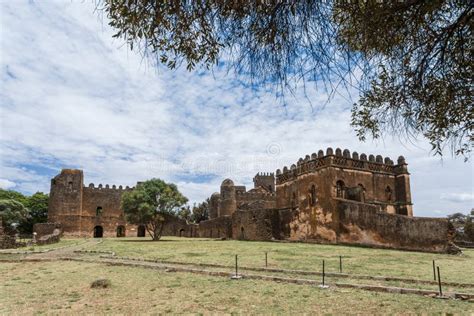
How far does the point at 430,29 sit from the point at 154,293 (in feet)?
23.6

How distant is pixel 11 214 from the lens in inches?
1603

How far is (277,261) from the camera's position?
13.5 meters

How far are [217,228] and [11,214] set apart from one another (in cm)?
2309

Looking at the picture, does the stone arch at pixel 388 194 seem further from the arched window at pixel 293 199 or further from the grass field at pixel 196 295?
the grass field at pixel 196 295

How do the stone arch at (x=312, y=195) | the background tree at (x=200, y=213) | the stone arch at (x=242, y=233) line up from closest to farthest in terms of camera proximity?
the stone arch at (x=312, y=195) < the stone arch at (x=242, y=233) < the background tree at (x=200, y=213)

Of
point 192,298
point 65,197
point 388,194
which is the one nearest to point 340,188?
point 388,194

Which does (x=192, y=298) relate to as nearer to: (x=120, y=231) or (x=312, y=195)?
(x=312, y=195)

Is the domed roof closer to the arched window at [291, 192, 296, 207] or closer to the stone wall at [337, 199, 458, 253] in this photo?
the arched window at [291, 192, 296, 207]

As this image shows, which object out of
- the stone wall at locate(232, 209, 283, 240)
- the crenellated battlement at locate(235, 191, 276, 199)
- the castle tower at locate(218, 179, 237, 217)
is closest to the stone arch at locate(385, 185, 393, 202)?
the stone wall at locate(232, 209, 283, 240)

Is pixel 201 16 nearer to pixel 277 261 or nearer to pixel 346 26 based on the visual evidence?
pixel 346 26

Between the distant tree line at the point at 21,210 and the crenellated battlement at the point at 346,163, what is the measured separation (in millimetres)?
30803

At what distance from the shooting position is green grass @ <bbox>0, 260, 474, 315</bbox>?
6617mm

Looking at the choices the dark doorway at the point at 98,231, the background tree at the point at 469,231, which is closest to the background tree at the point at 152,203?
the dark doorway at the point at 98,231

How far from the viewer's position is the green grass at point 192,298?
662 centimetres
